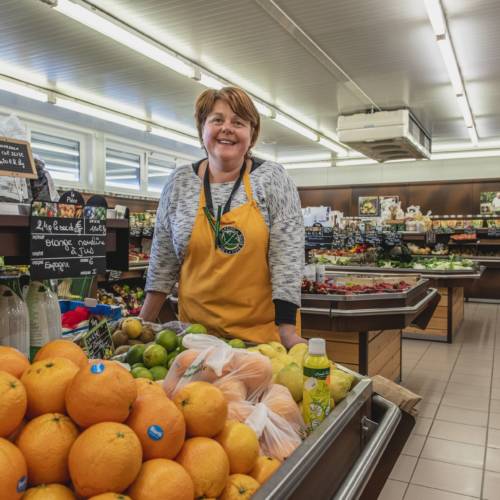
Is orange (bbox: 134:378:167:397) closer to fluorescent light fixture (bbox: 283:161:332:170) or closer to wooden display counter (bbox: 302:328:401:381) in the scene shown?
wooden display counter (bbox: 302:328:401:381)

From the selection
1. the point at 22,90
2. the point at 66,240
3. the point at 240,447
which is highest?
the point at 22,90

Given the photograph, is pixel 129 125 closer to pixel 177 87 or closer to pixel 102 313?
pixel 177 87

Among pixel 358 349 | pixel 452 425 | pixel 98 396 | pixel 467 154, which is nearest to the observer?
pixel 98 396

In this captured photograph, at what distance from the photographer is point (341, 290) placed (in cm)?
465

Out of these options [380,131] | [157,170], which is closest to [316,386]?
[380,131]

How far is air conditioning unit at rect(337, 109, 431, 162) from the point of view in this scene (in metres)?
9.36

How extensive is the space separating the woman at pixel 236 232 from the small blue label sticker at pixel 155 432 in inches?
46.9

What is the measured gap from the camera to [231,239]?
→ 220 centimetres

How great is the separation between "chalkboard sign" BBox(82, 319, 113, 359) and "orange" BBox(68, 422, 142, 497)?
65 centimetres

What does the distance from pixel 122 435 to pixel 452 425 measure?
392 cm

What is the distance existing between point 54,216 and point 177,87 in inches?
290

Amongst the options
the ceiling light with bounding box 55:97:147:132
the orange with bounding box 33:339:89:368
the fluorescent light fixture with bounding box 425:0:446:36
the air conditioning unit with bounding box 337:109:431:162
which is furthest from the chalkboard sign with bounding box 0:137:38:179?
the air conditioning unit with bounding box 337:109:431:162

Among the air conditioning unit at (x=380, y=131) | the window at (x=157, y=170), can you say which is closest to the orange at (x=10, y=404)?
the air conditioning unit at (x=380, y=131)

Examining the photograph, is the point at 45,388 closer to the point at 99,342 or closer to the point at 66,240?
the point at 66,240
